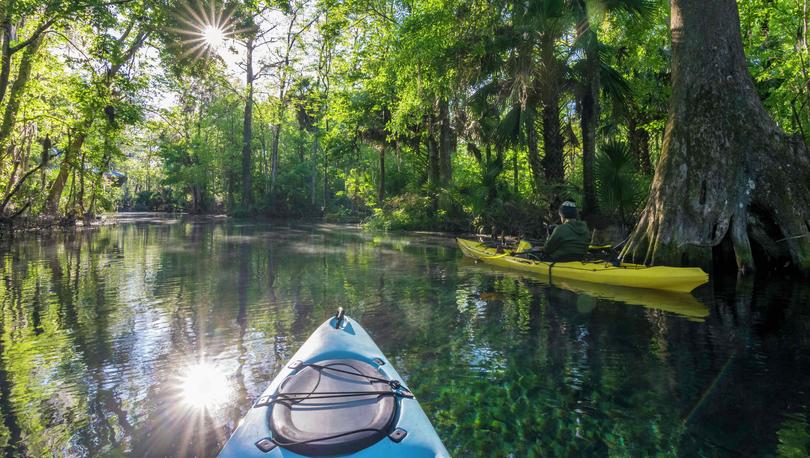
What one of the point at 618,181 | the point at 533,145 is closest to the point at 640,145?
the point at 533,145

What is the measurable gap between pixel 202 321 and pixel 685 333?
24.3 ft

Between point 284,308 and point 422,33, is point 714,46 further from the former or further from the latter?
point 284,308

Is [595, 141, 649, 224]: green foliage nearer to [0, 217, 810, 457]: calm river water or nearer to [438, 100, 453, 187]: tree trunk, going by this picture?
[0, 217, 810, 457]: calm river water

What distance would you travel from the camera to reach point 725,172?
10469mm

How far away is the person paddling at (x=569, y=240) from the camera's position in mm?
10680

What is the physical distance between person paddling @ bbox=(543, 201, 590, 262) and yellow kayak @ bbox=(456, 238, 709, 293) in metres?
0.26

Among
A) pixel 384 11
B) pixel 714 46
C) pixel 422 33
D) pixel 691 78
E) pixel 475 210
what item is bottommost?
pixel 475 210

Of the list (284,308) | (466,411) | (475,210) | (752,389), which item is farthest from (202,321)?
(475,210)

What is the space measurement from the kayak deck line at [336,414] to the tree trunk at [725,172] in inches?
365

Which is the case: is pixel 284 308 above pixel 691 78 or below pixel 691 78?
below

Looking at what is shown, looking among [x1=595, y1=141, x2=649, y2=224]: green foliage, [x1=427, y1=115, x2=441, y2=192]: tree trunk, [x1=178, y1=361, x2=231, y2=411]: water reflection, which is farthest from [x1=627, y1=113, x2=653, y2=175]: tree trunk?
[x1=178, y1=361, x2=231, y2=411]: water reflection

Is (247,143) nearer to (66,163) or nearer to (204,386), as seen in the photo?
(66,163)

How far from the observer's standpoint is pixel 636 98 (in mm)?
18703

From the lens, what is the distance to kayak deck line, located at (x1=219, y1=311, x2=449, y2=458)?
260cm
